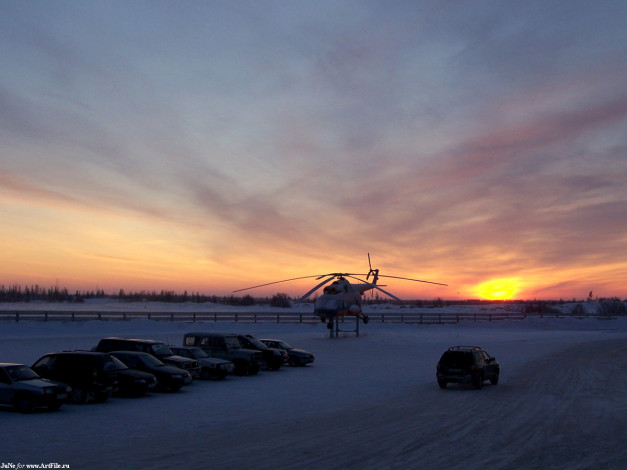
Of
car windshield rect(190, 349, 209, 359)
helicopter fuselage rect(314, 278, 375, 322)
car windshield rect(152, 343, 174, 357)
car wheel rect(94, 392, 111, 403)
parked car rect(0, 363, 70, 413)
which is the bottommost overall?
car wheel rect(94, 392, 111, 403)

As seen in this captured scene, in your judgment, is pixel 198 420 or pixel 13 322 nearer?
pixel 198 420

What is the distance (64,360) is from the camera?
18.5 meters

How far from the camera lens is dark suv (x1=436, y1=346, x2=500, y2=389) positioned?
21.0 m

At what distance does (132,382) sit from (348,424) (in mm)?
8032

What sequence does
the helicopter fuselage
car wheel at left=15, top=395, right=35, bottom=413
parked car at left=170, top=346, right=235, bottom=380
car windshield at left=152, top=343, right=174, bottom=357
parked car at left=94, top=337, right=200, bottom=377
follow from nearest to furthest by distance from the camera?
car wheel at left=15, top=395, right=35, bottom=413 < parked car at left=94, top=337, right=200, bottom=377 < car windshield at left=152, top=343, right=174, bottom=357 < parked car at left=170, top=346, right=235, bottom=380 < the helicopter fuselage

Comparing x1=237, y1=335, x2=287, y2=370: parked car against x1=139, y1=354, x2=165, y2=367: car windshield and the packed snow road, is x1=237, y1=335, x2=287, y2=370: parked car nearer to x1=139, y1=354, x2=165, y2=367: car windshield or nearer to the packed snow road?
the packed snow road

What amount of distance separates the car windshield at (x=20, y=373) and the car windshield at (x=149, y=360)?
4.26 m

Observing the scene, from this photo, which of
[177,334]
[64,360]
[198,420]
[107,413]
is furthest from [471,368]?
[177,334]

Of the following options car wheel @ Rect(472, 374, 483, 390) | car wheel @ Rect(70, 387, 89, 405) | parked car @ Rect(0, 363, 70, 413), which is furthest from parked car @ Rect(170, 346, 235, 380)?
car wheel @ Rect(472, 374, 483, 390)

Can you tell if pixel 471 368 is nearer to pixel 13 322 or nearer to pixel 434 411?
pixel 434 411

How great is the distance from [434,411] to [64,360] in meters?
11.1

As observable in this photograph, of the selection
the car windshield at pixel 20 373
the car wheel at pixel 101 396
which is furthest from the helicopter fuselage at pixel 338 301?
the car windshield at pixel 20 373

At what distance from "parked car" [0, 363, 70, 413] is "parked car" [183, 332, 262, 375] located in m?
9.90

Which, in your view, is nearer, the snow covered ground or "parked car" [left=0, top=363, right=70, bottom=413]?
the snow covered ground
